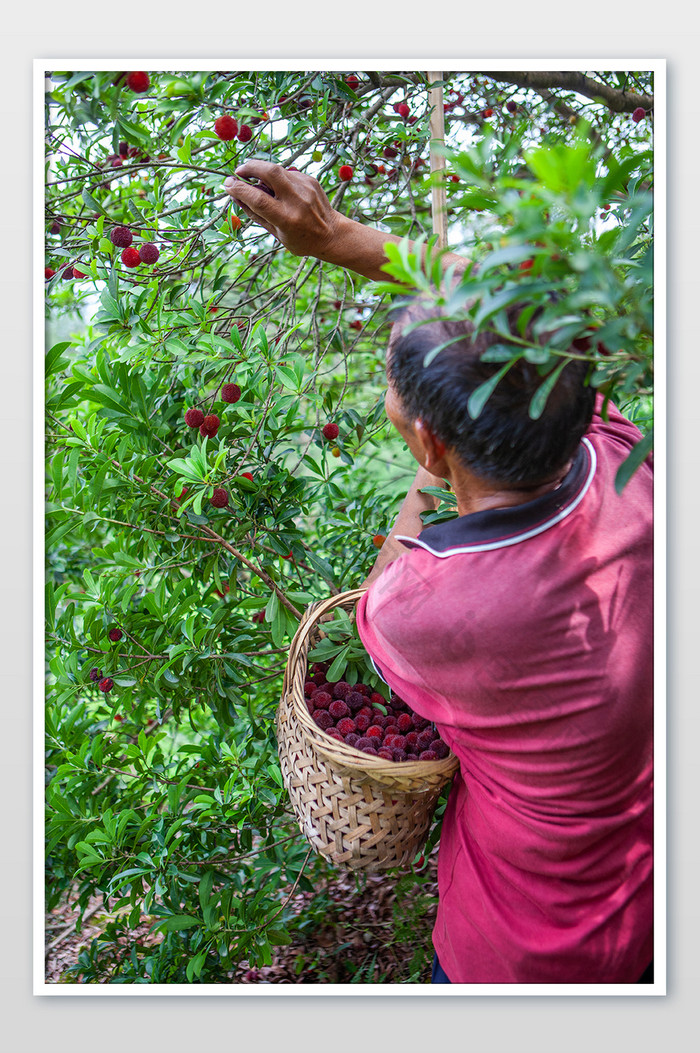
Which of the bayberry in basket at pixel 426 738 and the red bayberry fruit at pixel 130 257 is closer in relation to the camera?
the bayberry in basket at pixel 426 738

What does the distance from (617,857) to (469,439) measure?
564 mm

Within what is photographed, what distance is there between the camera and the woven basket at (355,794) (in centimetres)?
99

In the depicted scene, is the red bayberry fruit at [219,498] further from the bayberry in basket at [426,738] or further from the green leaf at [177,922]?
the green leaf at [177,922]

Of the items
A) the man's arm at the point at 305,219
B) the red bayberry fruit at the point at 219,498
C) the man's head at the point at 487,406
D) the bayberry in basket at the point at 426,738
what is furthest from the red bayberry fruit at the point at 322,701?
the man's arm at the point at 305,219

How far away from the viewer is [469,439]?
0.86 m

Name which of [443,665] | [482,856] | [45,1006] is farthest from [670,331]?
[45,1006]

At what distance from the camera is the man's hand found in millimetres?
1076

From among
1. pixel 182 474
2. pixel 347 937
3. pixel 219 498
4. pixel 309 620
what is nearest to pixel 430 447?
pixel 309 620

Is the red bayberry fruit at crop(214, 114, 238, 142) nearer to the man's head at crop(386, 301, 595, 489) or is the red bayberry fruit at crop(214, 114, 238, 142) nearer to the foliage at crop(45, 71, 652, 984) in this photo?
the foliage at crop(45, 71, 652, 984)

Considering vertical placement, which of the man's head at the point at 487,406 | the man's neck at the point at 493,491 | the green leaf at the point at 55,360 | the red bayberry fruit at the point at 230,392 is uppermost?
the green leaf at the point at 55,360

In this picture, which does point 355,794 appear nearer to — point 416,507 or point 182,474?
point 416,507

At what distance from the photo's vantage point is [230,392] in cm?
135

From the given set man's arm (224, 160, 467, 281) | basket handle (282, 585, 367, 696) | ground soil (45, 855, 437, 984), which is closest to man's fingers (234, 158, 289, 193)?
man's arm (224, 160, 467, 281)
